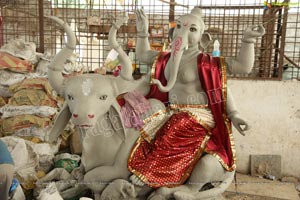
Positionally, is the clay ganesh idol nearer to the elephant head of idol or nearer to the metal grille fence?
the elephant head of idol

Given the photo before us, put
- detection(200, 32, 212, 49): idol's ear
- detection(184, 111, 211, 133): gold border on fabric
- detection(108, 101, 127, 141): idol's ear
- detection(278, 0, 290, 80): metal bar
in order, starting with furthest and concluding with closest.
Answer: detection(278, 0, 290, 80): metal bar, detection(200, 32, 212, 49): idol's ear, detection(184, 111, 211, 133): gold border on fabric, detection(108, 101, 127, 141): idol's ear

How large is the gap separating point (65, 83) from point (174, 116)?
22.5 inches

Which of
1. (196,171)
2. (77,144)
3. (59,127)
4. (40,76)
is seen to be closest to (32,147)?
(77,144)

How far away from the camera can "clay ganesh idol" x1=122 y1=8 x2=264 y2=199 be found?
1.60 m

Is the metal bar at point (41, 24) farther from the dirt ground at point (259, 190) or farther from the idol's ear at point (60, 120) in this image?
the dirt ground at point (259, 190)

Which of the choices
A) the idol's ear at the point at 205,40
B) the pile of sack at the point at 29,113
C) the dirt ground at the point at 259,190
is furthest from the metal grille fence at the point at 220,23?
the idol's ear at the point at 205,40

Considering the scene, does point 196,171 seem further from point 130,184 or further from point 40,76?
point 40,76

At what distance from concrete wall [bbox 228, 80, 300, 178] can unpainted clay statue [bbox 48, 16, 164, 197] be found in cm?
147

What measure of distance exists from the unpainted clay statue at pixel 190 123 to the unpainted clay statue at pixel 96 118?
0.07 m

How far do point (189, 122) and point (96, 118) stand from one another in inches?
20.6

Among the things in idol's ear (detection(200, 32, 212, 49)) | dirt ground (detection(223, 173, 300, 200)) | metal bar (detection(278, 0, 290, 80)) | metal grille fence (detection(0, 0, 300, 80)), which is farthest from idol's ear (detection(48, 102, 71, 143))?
metal bar (detection(278, 0, 290, 80))

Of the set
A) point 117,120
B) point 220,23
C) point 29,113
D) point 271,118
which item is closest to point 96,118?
point 117,120

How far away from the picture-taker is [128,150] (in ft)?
5.15

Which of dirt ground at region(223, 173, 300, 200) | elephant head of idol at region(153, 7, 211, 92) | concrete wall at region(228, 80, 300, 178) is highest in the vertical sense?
elephant head of idol at region(153, 7, 211, 92)
